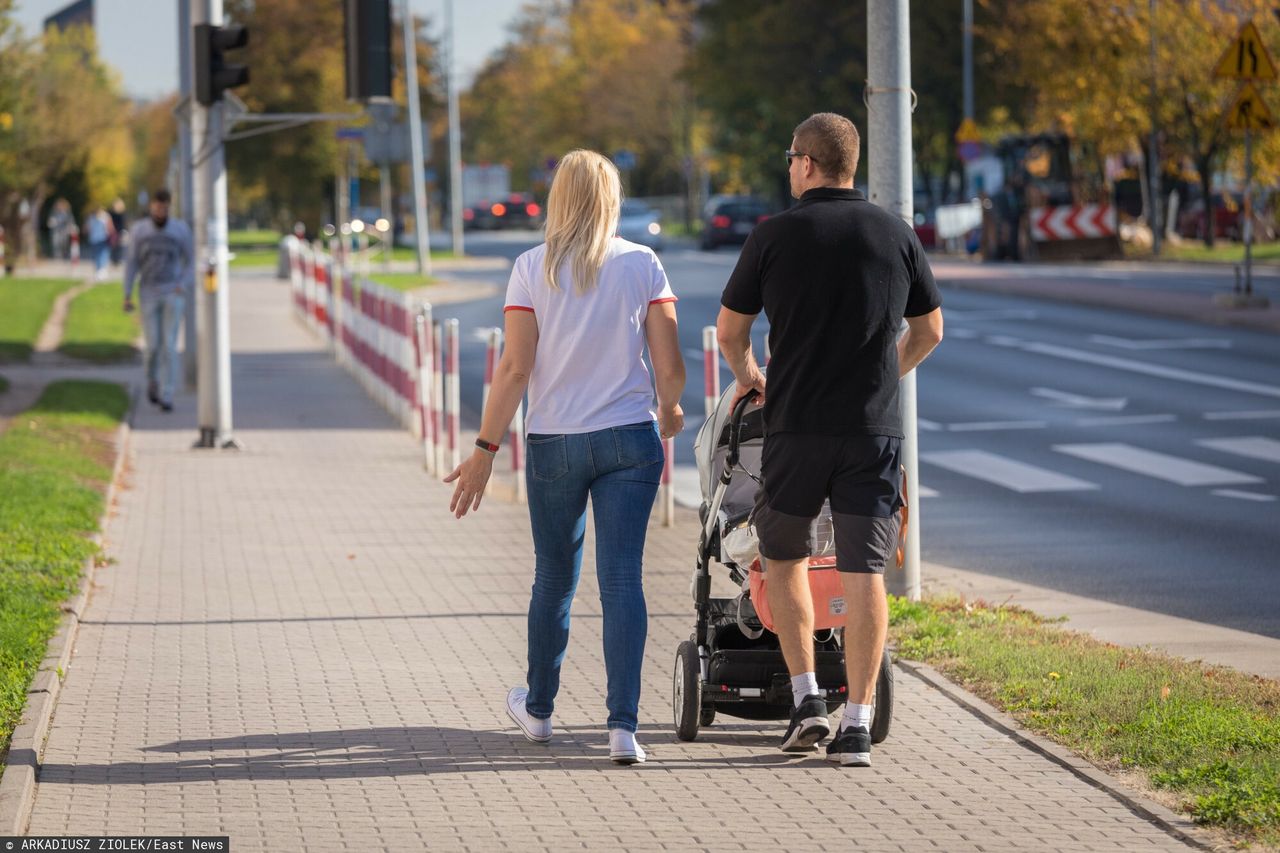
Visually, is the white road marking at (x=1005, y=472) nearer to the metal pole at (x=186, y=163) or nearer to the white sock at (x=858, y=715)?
the white sock at (x=858, y=715)

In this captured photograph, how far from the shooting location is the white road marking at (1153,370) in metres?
19.0

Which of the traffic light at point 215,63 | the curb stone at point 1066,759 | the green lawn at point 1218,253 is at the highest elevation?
the traffic light at point 215,63

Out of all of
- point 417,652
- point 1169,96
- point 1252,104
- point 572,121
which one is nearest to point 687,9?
point 572,121

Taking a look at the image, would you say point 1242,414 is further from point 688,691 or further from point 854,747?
point 854,747

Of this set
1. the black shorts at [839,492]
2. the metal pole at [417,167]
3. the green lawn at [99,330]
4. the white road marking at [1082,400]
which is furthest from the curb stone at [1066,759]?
the metal pole at [417,167]

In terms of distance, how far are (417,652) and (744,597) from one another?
6.27 feet

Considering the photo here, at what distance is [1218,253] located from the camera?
44469mm

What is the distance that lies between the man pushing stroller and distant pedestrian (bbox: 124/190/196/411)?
42.2 ft

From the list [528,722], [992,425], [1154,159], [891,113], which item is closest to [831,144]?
[528,722]

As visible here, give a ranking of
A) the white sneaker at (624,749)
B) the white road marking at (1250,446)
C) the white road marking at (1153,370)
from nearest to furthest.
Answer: the white sneaker at (624,749), the white road marking at (1250,446), the white road marking at (1153,370)

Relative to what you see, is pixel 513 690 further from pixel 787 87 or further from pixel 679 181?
pixel 679 181

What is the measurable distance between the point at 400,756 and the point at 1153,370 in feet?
51.7

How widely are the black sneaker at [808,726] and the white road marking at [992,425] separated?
10.7m

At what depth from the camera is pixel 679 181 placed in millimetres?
99250
